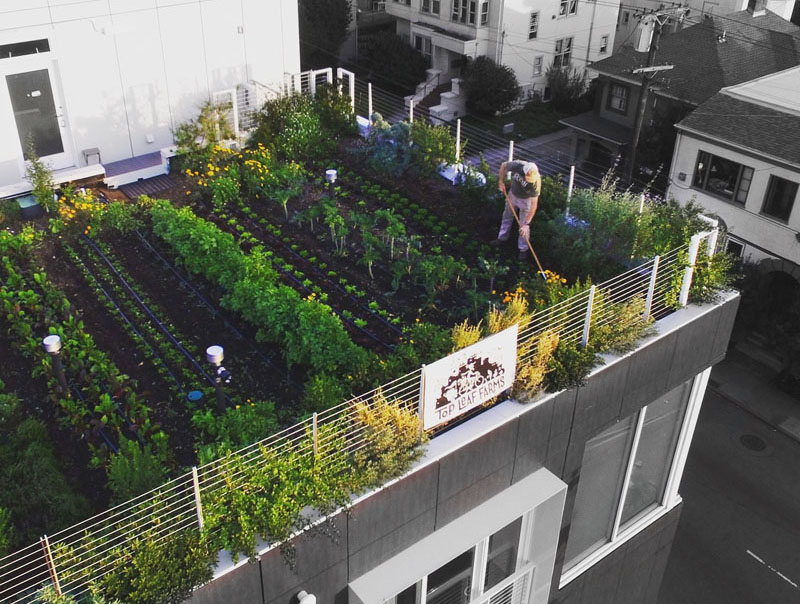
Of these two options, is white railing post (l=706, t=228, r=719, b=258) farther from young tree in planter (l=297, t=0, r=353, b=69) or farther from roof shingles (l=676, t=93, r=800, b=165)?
young tree in planter (l=297, t=0, r=353, b=69)

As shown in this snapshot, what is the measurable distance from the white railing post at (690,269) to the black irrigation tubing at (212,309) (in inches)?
186

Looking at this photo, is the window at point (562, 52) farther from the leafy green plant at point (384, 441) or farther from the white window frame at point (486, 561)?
the leafy green plant at point (384, 441)

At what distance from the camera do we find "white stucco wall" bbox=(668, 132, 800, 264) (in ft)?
75.7

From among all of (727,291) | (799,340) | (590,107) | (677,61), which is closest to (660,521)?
(727,291)

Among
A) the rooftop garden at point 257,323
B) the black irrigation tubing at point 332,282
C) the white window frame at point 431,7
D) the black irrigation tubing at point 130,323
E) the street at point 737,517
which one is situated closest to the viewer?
the rooftop garden at point 257,323

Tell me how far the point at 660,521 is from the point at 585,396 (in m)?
4.30

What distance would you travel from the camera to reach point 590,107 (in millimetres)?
40375

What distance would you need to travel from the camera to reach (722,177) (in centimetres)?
2531

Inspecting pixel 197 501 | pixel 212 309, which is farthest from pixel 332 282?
pixel 197 501

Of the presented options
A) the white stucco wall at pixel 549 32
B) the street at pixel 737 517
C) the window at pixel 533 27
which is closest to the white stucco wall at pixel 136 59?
the street at pixel 737 517

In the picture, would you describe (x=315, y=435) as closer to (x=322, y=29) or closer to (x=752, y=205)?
(x=752, y=205)

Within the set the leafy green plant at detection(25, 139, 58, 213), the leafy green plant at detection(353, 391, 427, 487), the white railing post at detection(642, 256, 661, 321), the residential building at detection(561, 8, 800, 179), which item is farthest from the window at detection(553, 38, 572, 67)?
the leafy green plant at detection(353, 391, 427, 487)

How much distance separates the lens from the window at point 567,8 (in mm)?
40312

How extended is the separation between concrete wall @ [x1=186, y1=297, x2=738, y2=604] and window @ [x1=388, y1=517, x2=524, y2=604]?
31.5 inches
